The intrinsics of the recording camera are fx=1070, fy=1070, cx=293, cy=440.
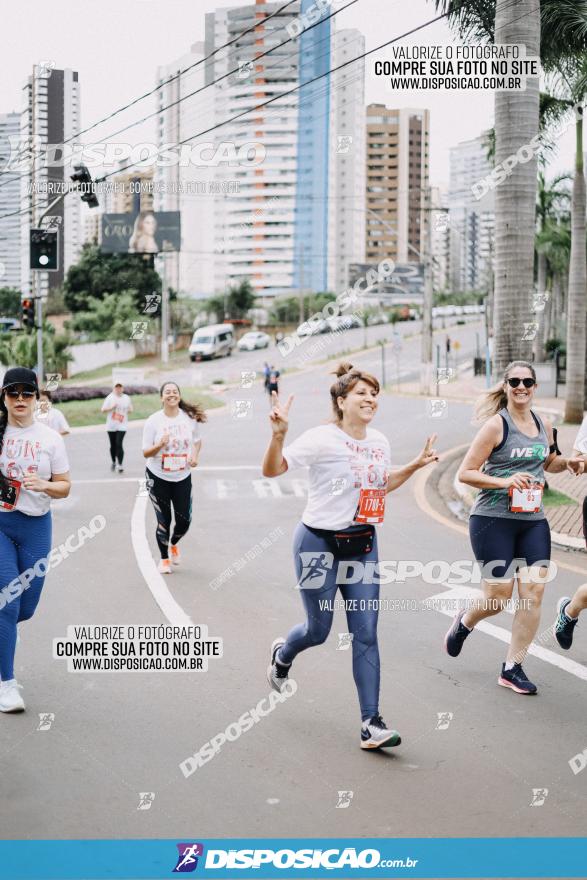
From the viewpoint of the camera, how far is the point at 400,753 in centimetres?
525

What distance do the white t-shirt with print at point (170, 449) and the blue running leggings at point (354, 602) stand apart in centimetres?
430

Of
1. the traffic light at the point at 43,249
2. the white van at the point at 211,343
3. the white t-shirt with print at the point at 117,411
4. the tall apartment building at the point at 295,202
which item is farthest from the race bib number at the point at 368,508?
the tall apartment building at the point at 295,202

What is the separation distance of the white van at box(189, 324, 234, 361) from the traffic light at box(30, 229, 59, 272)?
37195mm

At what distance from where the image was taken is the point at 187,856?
13.6 ft

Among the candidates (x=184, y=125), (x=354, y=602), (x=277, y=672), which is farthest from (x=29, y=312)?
(x=354, y=602)

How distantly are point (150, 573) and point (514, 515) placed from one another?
4556 mm

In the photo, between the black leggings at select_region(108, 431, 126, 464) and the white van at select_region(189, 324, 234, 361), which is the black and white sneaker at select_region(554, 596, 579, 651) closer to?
the black leggings at select_region(108, 431, 126, 464)

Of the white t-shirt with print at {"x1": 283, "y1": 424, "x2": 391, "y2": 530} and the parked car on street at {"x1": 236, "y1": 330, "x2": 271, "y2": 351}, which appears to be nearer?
the white t-shirt with print at {"x1": 283, "y1": 424, "x2": 391, "y2": 530}

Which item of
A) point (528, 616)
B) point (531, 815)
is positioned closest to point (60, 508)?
point (528, 616)

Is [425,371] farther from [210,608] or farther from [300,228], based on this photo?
[300,228]

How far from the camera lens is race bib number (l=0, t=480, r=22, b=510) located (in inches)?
233

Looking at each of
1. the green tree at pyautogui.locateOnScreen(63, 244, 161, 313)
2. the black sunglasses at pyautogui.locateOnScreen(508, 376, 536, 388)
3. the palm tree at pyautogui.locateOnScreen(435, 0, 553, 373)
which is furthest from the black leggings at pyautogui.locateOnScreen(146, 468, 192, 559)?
the green tree at pyautogui.locateOnScreen(63, 244, 161, 313)

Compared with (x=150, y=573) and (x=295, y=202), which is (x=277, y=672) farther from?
Result: (x=295, y=202)

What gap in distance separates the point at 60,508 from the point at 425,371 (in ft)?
103
